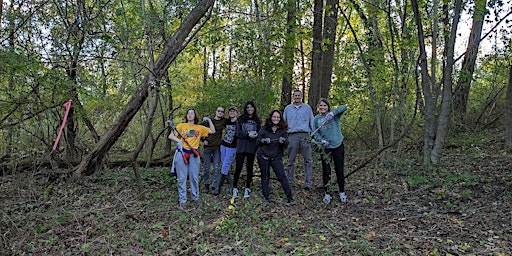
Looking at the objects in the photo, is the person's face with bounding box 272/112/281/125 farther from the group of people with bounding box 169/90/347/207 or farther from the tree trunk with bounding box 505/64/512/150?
the tree trunk with bounding box 505/64/512/150

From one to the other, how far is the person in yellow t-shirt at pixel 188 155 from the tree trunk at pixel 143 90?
1.55m

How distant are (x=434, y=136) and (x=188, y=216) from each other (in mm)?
4934

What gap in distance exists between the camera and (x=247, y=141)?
6.50 metres

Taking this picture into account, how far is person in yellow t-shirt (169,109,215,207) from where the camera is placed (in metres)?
6.30

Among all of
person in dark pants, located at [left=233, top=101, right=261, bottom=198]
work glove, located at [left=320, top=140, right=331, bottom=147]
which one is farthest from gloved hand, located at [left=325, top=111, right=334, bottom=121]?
person in dark pants, located at [left=233, top=101, right=261, bottom=198]

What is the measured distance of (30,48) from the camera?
277 inches

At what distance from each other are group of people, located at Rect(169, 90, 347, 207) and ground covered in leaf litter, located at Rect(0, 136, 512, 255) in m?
0.31

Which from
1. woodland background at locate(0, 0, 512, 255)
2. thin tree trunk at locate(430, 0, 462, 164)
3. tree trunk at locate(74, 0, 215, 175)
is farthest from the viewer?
tree trunk at locate(74, 0, 215, 175)

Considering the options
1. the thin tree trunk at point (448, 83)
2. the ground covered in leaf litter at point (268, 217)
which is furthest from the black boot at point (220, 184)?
the thin tree trunk at point (448, 83)

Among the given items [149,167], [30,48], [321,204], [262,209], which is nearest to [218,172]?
[262,209]

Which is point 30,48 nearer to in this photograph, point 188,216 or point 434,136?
point 188,216

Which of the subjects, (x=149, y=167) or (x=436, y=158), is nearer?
(x=436, y=158)

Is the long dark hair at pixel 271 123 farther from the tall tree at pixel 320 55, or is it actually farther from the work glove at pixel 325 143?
the tall tree at pixel 320 55

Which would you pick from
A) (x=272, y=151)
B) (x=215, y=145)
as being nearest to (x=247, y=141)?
(x=272, y=151)
